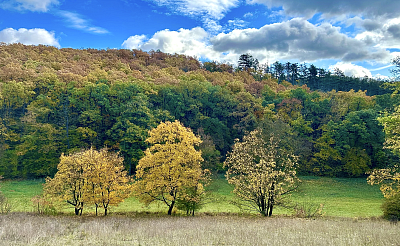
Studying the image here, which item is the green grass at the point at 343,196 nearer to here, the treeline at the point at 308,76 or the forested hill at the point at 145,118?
the forested hill at the point at 145,118

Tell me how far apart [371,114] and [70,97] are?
59.6m

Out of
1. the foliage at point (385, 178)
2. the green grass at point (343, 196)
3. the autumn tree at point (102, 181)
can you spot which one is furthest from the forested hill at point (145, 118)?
the foliage at point (385, 178)

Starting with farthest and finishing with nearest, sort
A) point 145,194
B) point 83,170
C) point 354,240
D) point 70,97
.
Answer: point 70,97, point 145,194, point 83,170, point 354,240

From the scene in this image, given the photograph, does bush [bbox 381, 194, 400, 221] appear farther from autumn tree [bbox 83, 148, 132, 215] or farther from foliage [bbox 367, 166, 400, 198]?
autumn tree [bbox 83, 148, 132, 215]

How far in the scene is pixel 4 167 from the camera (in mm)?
44188

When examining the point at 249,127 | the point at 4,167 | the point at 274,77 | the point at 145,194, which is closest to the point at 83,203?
the point at 145,194

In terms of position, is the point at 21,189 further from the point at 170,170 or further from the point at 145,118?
the point at 170,170

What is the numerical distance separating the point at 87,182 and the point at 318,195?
33.5 metres

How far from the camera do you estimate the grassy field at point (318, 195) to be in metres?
29.1

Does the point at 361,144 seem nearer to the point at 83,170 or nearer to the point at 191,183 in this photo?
the point at 191,183

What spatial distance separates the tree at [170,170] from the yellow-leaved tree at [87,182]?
1886mm

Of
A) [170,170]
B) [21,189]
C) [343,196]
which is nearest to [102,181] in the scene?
[170,170]

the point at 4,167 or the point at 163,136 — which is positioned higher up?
the point at 163,136

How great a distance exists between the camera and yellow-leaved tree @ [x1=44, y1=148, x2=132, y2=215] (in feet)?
62.6
